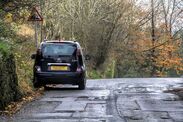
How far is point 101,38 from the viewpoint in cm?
4531

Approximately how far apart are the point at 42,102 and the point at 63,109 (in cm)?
206

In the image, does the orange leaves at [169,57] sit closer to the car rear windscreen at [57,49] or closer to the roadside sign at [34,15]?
the roadside sign at [34,15]

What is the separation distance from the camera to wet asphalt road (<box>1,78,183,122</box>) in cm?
1253

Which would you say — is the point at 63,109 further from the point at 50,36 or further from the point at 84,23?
the point at 84,23

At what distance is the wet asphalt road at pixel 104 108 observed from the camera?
12531mm

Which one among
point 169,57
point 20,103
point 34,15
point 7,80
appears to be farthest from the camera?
point 169,57

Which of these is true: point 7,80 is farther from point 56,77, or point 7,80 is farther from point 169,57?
point 169,57

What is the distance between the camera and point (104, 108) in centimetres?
1438

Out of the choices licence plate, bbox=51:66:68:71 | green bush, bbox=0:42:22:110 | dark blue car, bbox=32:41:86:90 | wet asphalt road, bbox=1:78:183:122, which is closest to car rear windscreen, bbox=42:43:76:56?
dark blue car, bbox=32:41:86:90

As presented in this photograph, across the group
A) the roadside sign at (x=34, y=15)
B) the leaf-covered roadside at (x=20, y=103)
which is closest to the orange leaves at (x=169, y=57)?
the roadside sign at (x=34, y=15)

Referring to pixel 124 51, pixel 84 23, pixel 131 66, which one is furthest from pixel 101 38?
pixel 131 66

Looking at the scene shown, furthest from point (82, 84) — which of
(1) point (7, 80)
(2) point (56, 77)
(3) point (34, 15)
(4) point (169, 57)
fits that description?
(4) point (169, 57)

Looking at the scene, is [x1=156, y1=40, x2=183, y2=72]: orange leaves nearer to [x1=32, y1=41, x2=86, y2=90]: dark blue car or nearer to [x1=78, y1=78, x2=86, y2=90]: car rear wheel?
[x1=78, y1=78, x2=86, y2=90]: car rear wheel

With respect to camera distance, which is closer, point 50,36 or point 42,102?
point 42,102
